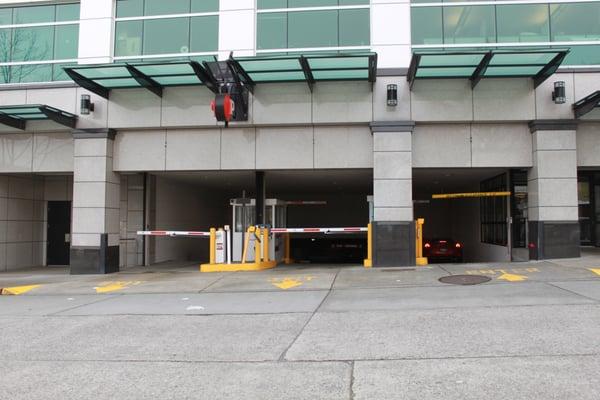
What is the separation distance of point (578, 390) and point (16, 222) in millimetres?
17459

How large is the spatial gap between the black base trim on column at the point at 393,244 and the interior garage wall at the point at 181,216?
845cm

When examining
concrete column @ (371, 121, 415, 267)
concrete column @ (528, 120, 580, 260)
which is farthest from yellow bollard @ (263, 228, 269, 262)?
concrete column @ (528, 120, 580, 260)

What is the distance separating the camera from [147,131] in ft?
48.4

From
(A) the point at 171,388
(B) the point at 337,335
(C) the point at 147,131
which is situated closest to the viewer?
(A) the point at 171,388

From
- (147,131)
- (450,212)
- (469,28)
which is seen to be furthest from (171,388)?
(450,212)

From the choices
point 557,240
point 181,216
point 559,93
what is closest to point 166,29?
point 181,216

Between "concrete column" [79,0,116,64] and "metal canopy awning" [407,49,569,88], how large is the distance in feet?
29.1

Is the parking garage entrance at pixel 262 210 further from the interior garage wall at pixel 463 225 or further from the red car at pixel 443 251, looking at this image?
the interior garage wall at pixel 463 225

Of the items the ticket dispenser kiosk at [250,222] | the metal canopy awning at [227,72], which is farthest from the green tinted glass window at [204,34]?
the ticket dispenser kiosk at [250,222]

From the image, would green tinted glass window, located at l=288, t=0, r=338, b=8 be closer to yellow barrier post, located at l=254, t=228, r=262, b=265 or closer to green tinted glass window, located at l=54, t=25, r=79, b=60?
yellow barrier post, located at l=254, t=228, r=262, b=265

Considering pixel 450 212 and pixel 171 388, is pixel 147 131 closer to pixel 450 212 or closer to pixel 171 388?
pixel 171 388

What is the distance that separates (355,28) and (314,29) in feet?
3.83

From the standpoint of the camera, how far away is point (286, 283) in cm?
1112

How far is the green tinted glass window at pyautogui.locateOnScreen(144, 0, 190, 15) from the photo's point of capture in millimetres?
14836
